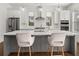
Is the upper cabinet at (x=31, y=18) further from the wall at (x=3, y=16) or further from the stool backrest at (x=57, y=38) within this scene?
the stool backrest at (x=57, y=38)

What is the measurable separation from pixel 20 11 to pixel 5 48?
171 inches

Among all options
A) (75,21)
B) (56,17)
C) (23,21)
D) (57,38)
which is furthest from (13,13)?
(57,38)

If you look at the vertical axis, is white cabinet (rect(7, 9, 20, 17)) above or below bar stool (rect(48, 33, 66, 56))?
above

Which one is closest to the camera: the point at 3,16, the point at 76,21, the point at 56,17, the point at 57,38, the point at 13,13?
the point at 57,38

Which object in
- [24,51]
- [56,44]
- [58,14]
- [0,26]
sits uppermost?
[58,14]

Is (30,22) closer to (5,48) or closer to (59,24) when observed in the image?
(59,24)

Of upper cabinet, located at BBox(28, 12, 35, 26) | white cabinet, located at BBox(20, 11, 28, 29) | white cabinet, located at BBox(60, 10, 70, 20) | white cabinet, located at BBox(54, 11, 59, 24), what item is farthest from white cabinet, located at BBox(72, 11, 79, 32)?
white cabinet, located at BBox(20, 11, 28, 29)

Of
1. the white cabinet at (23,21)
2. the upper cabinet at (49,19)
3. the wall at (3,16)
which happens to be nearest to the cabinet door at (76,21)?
the upper cabinet at (49,19)

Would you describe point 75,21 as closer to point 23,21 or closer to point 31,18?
point 31,18

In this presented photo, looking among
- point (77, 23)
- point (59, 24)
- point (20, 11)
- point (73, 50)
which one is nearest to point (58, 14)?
point (59, 24)

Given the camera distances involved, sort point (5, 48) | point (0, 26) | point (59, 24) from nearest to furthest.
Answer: point (5, 48)
point (0, 26)
point (59, 24)

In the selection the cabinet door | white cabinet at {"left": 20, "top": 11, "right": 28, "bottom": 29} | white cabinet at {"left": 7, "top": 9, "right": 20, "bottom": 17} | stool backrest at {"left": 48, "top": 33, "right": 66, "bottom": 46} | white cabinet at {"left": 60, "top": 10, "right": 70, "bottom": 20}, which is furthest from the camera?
white cabinet at {"left": 7, "top": 9, "right": 20, "bottom": 17}

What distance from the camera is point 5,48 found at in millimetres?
4270

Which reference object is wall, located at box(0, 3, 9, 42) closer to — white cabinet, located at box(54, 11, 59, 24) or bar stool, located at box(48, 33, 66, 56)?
white cabinet, located at box(54, 11, 59, 24)
